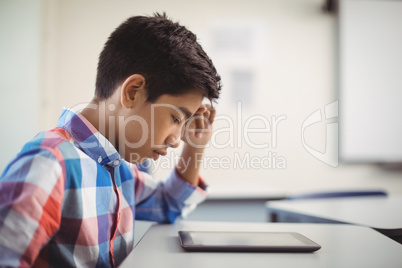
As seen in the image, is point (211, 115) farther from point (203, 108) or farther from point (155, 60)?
point (155, 60)

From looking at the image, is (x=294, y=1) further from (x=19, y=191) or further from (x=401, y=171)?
(x=19, y=191)

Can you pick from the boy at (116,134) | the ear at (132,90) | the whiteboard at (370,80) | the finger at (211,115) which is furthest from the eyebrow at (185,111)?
the whiteboard at (370,80)

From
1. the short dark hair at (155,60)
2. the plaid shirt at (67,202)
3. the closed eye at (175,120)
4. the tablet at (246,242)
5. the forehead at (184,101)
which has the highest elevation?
the short dark hair at (155,60)

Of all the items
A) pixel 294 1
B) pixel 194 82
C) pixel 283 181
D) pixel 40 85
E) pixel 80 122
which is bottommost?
pixel 283 181

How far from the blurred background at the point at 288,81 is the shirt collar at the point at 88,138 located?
2.28 m

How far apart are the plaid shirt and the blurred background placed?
223 centimetres

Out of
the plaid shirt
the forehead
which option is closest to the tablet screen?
the plaid shirt

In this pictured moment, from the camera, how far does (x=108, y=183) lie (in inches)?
35.9

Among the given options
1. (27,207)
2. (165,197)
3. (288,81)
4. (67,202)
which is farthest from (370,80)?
(27,207)

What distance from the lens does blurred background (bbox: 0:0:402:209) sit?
3184 mm

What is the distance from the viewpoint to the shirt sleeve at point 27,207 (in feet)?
1.97

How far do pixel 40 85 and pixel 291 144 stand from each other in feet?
6.89

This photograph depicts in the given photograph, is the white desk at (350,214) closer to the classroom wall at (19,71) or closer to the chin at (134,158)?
the chin at (134,158)

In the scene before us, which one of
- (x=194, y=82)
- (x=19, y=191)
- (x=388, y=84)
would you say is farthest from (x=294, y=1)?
(x=19, y=191)
